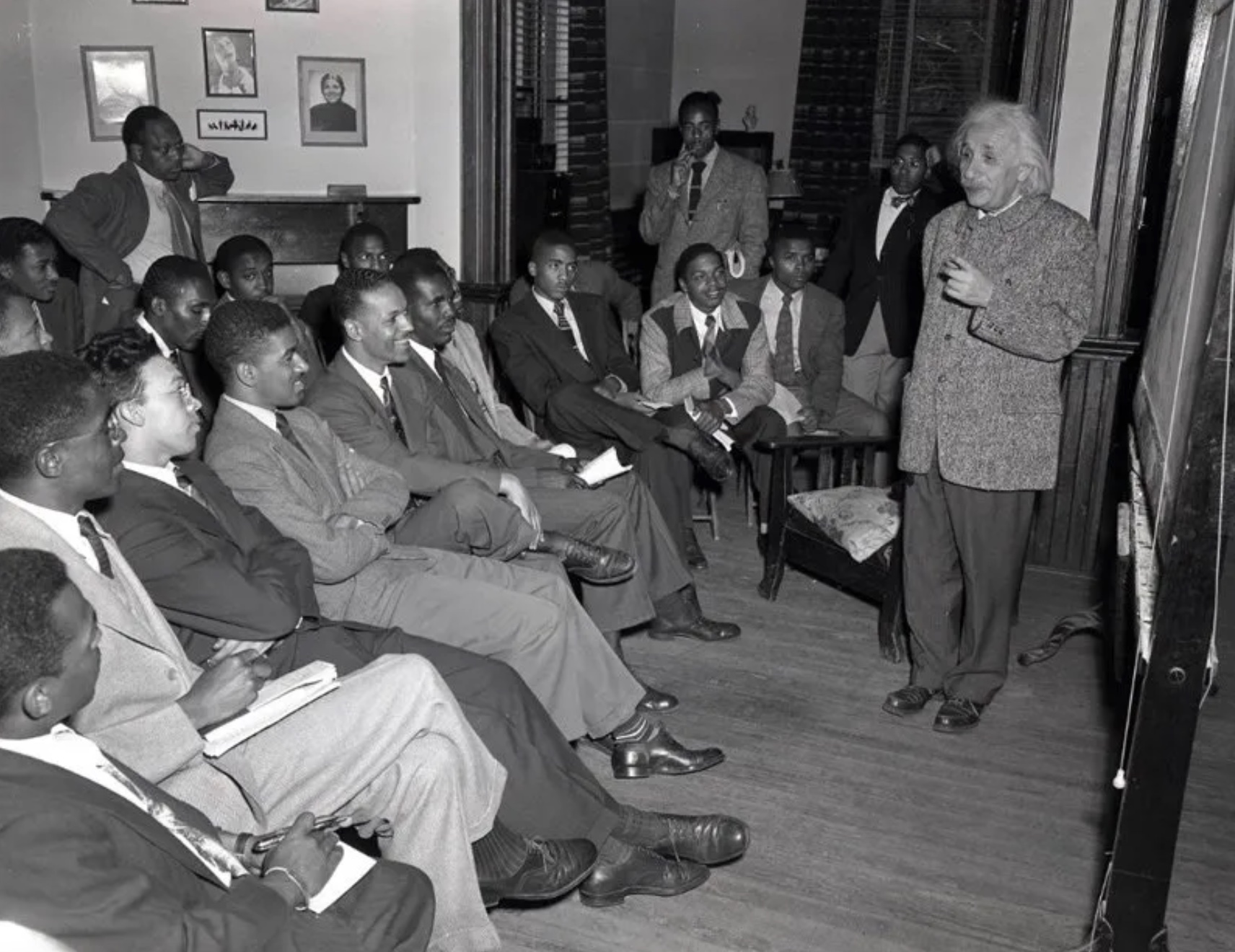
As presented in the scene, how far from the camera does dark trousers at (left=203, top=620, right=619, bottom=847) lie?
2512 mm

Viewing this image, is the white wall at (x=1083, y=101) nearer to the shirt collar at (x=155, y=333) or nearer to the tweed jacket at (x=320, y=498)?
the tweed jacket at (x=320, y=498)

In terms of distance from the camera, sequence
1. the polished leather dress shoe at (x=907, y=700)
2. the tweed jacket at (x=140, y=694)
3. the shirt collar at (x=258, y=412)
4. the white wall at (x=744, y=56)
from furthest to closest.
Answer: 1. the white wall at (x=744, y=56)
2. the polished leather dress shoe at (x=907, y=700)
3. the shirt collar at (x=258, y=412)
4. the tweed jacket at (x=140, y=694)

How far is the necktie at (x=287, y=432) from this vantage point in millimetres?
2894

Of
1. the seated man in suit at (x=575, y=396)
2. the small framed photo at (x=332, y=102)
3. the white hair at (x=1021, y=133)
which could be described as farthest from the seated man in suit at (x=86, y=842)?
the small framed photo at (x=332, y=102)

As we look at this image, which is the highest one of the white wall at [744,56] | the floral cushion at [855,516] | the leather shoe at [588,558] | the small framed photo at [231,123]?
the white wall at [744,56]

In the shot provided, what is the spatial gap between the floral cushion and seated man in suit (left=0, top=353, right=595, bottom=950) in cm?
182

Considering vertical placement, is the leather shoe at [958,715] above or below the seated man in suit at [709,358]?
below

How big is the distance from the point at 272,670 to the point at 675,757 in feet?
3.56

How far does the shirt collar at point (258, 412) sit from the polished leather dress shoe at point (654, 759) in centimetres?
116

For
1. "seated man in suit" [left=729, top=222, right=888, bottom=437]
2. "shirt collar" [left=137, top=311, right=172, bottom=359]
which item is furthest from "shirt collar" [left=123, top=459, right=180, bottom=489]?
"seated man in suit" [left=729, top=222, right=888, bottom=437]

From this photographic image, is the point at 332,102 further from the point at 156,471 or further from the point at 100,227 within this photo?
the point at 156,471

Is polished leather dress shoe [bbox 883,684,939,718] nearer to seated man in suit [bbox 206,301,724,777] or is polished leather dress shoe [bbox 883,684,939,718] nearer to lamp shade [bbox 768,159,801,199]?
seated man in suit [bbox 206,301,724,777]

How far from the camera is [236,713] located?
2211mm

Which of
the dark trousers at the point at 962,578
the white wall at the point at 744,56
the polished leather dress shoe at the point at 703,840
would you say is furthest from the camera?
the white wall at the point at 744,56
